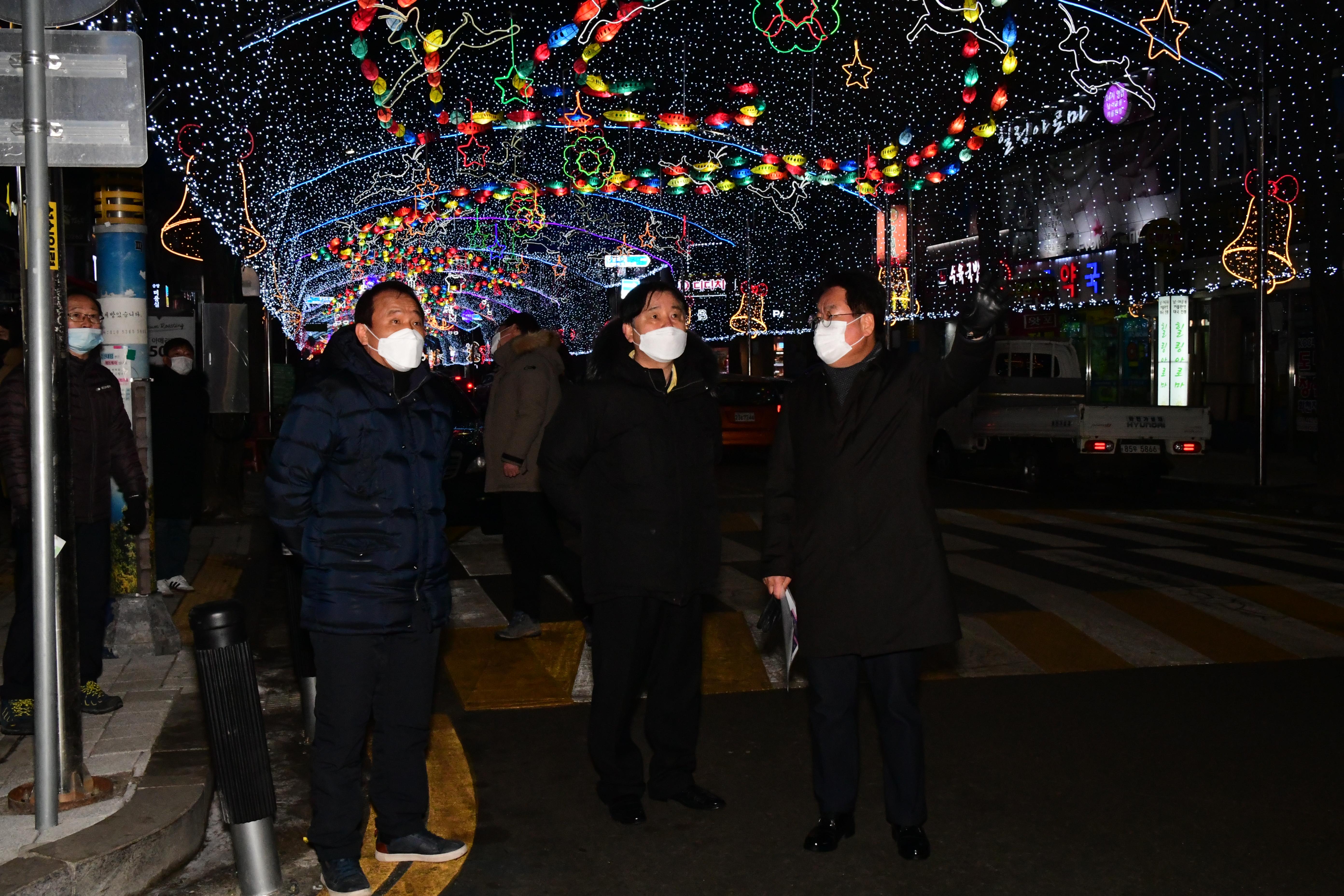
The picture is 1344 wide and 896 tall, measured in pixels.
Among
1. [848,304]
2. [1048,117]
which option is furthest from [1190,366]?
[848,304]

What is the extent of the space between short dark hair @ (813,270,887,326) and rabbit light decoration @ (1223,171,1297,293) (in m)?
19.4

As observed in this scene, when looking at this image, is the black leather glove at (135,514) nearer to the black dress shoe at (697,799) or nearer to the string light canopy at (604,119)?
the string light canopy at (604,119)

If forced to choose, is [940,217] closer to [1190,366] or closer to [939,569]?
[1190,366]

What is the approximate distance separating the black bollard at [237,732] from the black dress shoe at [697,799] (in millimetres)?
1548

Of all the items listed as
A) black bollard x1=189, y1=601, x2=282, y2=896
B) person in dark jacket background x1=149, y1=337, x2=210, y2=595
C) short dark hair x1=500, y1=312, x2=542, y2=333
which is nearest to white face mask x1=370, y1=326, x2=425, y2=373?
black bollard x1=189, y1=601, x2=282, y2=896

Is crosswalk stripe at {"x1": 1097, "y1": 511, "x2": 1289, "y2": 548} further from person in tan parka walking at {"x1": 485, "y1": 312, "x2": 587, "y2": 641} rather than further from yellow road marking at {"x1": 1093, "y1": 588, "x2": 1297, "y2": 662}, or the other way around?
person in tan parka walking at {"x1": 485, "y1": 312, "x2": 587, "y2": 641}

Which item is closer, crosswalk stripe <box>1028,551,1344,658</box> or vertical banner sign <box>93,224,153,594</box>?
vertical banner sign <box>93,224,153,594</box>

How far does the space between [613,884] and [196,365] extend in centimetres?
1270

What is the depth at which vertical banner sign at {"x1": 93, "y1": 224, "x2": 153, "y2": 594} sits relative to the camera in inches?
290

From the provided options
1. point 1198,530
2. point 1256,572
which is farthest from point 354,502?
point 1198,530

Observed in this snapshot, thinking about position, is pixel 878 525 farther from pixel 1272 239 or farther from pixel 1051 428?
pixel 1272 239

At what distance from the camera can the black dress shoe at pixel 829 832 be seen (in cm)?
450

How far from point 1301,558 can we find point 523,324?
689 centimetres

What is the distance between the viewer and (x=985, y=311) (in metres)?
4.04
